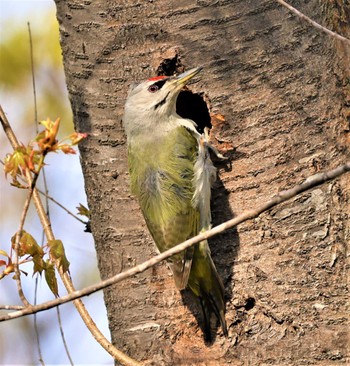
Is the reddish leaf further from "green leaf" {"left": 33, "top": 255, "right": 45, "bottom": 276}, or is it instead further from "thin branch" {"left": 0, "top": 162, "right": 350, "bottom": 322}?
"thin branch" {"left": 0, "top": 162, "right": 350, "bottom": 322}

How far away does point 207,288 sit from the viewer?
4.20 metres

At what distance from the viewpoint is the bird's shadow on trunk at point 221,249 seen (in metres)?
4.05

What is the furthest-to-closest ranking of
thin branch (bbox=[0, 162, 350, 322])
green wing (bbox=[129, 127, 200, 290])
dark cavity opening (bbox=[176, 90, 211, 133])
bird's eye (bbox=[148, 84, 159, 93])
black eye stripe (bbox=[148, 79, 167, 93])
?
1. dark cavity opening (bbox=[176, 90, 211, 133])
2. bird's eye (bbox=[148, 84, 159, 93])
3. black eye stripe (bbox=[148, 79, 167, 93])
4. green wing (bbox=[129, 127, 200, 290])
5. thin branch (bbox=[0, 162, 350, 322])

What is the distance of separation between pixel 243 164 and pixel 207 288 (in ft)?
2.48

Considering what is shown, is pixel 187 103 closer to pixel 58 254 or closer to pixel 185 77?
pixel 185 77

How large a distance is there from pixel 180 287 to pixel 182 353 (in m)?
0.37

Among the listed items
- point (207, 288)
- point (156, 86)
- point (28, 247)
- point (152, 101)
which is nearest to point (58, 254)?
point (28, 247)

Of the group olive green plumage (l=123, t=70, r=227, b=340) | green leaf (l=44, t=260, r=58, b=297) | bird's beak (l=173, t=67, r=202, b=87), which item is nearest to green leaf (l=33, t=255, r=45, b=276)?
green leaf (l=44, t=260, r=58, b=297)

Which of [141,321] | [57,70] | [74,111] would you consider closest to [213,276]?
[141,321]

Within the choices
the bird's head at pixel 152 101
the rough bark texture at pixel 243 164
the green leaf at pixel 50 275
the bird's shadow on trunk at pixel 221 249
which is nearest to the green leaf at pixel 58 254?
the green leaf at pixel 50 275

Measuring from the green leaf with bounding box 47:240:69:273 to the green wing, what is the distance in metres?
0.61

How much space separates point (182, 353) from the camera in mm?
4043

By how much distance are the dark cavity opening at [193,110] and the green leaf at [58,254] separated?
1.51 metres

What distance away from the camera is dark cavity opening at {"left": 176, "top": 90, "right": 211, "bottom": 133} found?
493 cm
